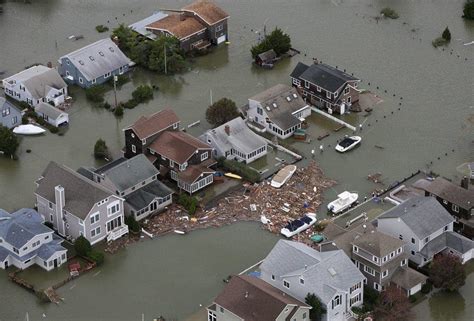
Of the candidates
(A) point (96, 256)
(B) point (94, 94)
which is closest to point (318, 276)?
(A) point (96, 256)

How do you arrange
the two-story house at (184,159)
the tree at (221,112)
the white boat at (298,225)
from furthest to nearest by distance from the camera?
the tree at (221,112) < the two-story house at (184,159) < the white boat at (298,225)

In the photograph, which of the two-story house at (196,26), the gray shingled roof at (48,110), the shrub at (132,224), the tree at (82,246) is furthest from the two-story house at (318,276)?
the two-story house at (196,26)

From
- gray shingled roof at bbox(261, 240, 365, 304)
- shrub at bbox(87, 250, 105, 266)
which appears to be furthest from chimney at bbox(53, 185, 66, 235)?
gray shingled roof at bbox(261, 240, 365, 304)

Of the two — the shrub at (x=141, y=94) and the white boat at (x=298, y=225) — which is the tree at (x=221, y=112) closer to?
the shrub at (x=141, y=94)

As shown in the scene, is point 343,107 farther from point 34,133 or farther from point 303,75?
point 34,133

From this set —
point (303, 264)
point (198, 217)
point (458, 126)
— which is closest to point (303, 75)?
point (458, 126)

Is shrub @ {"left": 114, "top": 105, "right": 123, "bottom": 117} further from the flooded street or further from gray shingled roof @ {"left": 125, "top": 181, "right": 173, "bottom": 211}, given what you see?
gray shingled roof @ {"left": 125, "top": 181, "right": 173, "bottom": 211}
